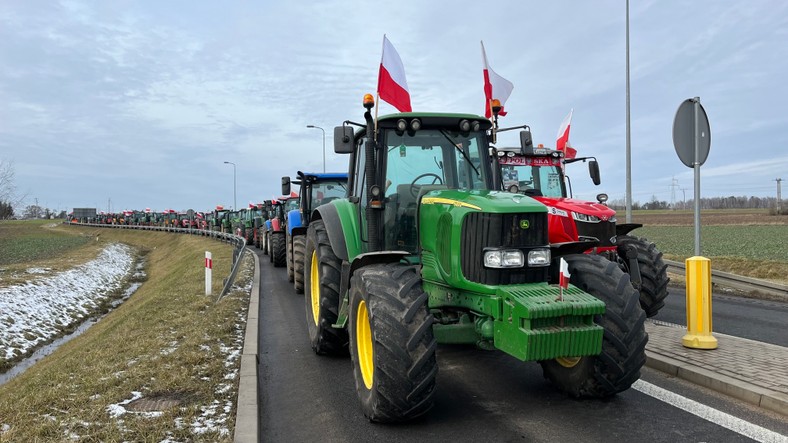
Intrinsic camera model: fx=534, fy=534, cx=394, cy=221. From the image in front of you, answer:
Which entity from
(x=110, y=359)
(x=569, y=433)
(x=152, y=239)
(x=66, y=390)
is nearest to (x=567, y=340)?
(x=569, y=433)

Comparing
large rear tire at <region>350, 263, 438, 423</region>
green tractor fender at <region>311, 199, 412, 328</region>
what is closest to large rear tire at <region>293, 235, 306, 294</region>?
green tractor fender at <region>311, 199, 412, 328</region>

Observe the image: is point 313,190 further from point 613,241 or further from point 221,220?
point 221,220

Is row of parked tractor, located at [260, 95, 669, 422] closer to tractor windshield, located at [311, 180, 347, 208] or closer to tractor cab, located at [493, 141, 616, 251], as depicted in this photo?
tractor cab, located at [493, 141, 616, 251]

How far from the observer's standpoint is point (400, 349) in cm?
382

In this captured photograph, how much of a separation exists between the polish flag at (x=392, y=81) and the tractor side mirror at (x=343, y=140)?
55cm

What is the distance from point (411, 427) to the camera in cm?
408

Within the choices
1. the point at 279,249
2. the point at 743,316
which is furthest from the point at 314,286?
the point at 279,249

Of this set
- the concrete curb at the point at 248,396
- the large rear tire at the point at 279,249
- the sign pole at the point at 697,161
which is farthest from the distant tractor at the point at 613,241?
the large rear tire at the point at 279,249

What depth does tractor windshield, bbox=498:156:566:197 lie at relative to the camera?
9.58 meters

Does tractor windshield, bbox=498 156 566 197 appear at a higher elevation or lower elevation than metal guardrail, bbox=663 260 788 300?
higher

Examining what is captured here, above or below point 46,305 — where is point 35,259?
above

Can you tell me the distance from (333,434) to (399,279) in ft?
4.16

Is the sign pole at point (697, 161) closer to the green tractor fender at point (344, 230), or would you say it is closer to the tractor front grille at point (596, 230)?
the tractor front grille at point (596, 230)

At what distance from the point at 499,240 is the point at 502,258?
0.14m
